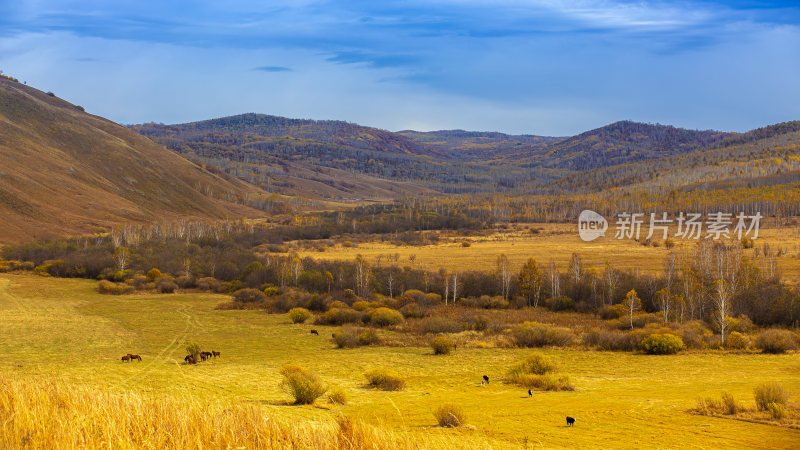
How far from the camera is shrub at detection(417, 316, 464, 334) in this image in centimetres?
4147

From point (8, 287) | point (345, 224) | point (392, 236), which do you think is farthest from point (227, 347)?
point (345, 224)

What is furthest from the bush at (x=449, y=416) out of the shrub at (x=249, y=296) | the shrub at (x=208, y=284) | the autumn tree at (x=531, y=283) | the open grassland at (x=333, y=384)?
the shrub at (x=208, y=284)

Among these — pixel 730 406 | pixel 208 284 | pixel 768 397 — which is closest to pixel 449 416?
pixel 730 406

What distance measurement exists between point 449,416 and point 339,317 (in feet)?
106

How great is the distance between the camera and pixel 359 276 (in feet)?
194

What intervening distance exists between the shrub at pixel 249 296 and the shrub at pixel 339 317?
12.4 m

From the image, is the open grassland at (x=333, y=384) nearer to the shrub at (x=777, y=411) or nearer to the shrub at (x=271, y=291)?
the shrub at (x=777, y=411)

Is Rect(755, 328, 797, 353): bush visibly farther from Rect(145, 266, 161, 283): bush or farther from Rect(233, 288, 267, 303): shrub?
Rect(145, 266, 161, 283): bush

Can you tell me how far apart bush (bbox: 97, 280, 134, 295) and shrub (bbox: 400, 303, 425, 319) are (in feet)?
110

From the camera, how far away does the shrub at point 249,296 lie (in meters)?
57.2

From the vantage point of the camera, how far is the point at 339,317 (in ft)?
153

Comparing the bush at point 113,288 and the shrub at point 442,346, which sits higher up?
the shrub at point 442,346

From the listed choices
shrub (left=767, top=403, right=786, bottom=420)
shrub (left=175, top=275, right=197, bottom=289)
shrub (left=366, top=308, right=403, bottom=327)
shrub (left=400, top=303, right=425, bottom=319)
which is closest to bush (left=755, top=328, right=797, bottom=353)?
shrub (left=767, top=403, right=786, bottom=420)

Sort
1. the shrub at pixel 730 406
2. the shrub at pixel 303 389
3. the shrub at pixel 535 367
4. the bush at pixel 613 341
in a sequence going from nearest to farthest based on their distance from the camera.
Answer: the shrub at pixel 730 406
the shrub at pixel 303 389
the shrub at pixel 535 367
the bush at pixel 613 341
